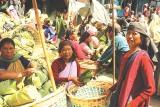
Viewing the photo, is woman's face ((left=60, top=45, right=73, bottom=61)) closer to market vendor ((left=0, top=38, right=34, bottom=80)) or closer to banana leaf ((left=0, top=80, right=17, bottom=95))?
market vendor ((left=0, top=38, right=34, bottom=80))

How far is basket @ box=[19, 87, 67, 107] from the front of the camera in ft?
11.3

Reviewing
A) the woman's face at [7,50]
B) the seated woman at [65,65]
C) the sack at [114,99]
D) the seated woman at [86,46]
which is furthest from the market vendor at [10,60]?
the seated woman at [86,46]

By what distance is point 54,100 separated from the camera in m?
3.58

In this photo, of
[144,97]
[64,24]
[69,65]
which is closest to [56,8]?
[64,24]

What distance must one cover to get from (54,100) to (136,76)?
2.63 ft

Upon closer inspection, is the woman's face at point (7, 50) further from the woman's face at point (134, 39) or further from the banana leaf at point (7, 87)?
the woman's face at point (134, 39)

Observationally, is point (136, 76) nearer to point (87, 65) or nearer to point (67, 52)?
point (67, 52)

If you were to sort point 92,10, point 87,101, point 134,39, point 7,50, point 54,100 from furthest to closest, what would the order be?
point 92,10 → point 7,50 → point 87,101 → point 134,39 → point 54,100

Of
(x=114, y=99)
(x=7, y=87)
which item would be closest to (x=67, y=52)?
(x=114, y=99)

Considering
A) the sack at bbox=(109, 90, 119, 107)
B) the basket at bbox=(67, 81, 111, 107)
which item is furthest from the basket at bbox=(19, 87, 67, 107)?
the sack at bbox=(109, 90, 119, 107)

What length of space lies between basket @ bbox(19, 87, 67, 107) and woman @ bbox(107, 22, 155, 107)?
550 millimetres

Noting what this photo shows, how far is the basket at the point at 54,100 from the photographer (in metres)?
3.44

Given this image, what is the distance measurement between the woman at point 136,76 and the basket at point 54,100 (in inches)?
21.6

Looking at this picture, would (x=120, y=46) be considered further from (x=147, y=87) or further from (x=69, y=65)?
(x=147, y=87)
